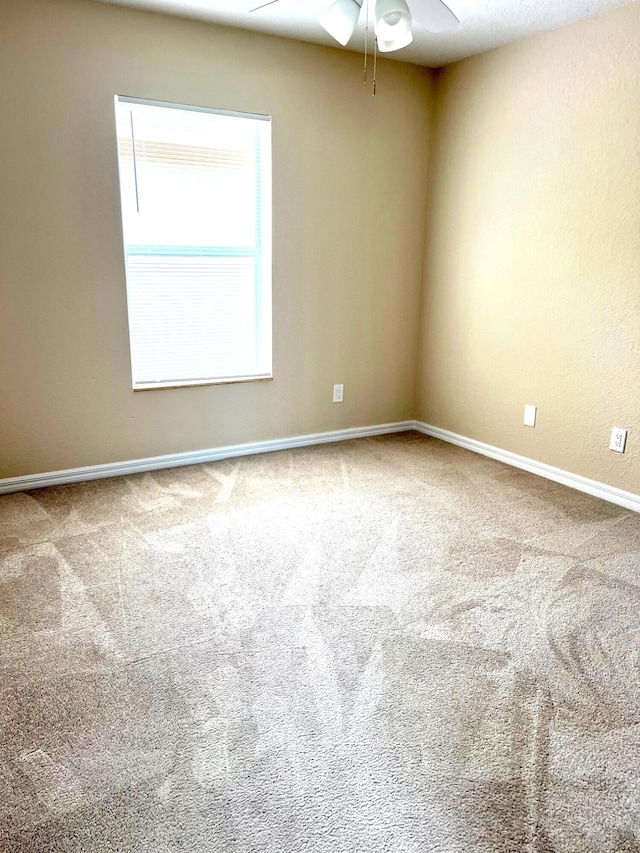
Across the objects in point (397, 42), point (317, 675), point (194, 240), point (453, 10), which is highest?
point (453, 10)

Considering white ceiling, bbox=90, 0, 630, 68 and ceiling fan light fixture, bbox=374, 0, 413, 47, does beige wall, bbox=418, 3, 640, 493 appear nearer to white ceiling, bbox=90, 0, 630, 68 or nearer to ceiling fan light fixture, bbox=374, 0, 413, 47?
white ceiling, bbox=90, 0, 630, 68

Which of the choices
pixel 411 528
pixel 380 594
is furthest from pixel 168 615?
pixel 411 528

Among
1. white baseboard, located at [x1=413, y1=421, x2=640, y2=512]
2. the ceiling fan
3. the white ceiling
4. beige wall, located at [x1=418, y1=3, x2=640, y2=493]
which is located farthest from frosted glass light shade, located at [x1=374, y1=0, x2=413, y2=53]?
white baseboard, located at [x1=413, y1=421, x2=640, y2=512]

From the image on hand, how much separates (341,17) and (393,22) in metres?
0.20

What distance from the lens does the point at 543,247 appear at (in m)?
3.46

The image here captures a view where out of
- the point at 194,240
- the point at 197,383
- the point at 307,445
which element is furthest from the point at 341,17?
the point at 307,445

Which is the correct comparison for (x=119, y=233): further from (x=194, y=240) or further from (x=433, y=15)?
(x=433, y=15)

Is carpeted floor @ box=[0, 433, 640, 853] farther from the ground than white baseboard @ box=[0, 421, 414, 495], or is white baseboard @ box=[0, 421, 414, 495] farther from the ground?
white baseboard @ box=[0, 421, 414, 495]

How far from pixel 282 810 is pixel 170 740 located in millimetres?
370

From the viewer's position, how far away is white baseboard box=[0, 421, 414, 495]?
3334 mm

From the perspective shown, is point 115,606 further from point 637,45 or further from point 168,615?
point 637,45

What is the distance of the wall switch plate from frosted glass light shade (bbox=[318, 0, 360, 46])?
2.23 metres

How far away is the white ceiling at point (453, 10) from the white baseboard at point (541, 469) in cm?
231

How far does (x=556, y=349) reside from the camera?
3.46 metres
